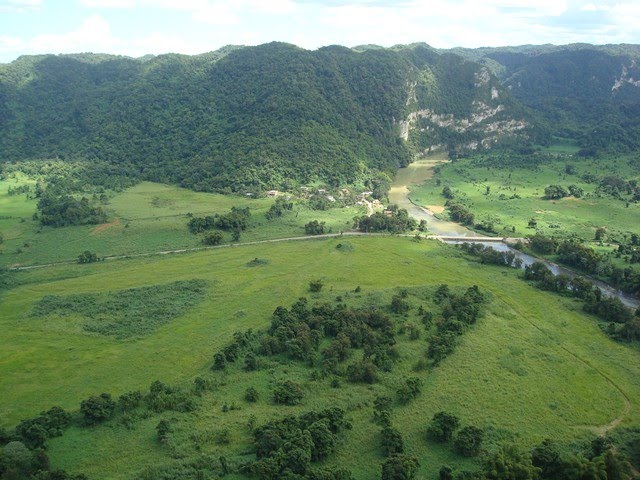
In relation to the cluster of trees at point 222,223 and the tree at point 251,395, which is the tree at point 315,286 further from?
the cluster of trees at point 222,223

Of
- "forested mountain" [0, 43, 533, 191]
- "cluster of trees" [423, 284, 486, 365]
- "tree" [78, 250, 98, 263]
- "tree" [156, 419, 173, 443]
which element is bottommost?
"tree" [156, 419, 173, 443]

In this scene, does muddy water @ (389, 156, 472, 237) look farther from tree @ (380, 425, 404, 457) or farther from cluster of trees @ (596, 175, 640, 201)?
tree @ (380, 425, 404, 457)

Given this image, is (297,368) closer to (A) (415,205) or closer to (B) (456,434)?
(B) (456,434)

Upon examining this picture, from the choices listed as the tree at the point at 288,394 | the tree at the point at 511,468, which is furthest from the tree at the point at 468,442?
the tree at the point at 288,394

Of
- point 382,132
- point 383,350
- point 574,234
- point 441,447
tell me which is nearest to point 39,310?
point 383,350

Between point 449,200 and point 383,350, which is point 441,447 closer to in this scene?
point 383,350

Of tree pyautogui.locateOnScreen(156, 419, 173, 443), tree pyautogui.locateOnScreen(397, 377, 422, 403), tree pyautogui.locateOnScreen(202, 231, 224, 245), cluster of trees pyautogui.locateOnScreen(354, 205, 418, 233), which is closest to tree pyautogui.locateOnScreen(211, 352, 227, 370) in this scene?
tree pyautogui.locateOnScreen(156, 419, 173, 443)

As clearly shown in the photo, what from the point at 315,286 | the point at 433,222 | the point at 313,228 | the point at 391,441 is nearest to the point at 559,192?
the point at 433,222
